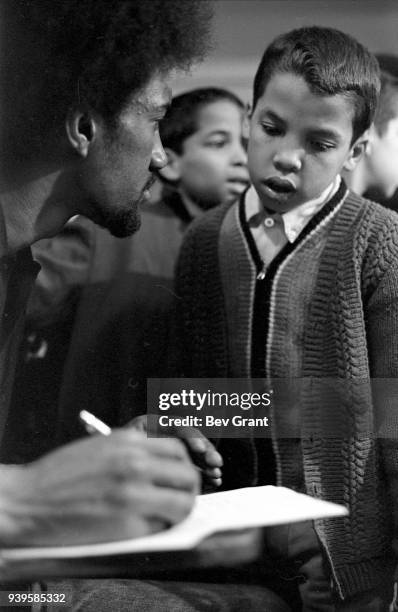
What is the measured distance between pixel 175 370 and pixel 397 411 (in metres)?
0.25

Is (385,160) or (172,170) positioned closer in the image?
(385,160)

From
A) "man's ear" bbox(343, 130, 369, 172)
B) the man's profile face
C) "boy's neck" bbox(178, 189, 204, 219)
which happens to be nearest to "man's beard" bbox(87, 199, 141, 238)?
the man's profile face

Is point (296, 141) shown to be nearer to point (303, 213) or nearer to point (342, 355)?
point (303, 213)

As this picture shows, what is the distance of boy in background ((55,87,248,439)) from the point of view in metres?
0.82

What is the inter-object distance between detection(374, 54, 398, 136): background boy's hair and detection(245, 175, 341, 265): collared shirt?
8cm

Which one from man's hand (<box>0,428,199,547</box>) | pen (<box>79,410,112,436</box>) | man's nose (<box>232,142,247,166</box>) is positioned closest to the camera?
man's hand (<box>0,428,199,547</box>)

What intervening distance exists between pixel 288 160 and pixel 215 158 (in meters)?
0.17

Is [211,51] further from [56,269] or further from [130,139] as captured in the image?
[56,269]

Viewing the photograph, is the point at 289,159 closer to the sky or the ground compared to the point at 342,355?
closer to the sky

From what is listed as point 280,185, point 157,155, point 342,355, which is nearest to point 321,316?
point 342,355

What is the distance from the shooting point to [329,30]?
0.76 metres

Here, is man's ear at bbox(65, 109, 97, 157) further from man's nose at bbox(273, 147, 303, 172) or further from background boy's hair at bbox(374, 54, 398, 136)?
background boy's hair at bbox(374, 54, 398, 136)

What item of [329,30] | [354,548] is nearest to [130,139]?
[329,30]

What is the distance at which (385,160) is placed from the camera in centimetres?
83
